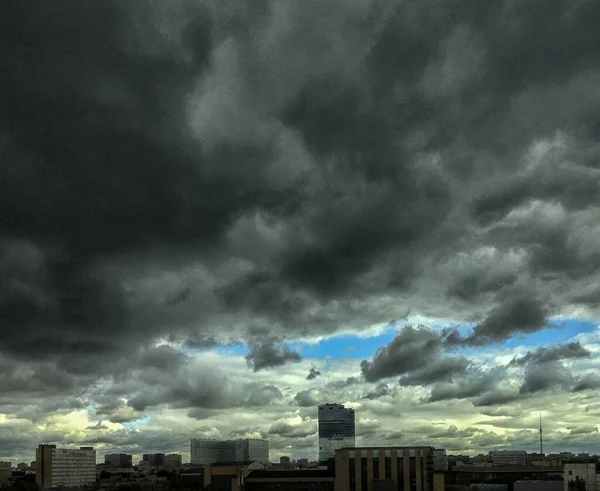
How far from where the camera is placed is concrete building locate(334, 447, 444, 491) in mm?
161000

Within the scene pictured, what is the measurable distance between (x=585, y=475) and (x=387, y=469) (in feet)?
148

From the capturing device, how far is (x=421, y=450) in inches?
6511

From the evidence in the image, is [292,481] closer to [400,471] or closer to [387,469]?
[387,469]

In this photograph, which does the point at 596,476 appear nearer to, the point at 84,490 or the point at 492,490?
the point at 492,490

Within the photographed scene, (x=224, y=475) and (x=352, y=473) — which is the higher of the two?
(x=352, y=473)

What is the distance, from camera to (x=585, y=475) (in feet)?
445

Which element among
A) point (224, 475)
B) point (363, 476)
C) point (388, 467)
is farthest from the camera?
point (224, 475)

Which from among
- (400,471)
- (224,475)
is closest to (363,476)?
(400,471)

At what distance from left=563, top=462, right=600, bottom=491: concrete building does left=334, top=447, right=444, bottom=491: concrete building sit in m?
29.5

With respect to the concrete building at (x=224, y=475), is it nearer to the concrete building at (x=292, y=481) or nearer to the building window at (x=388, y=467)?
the concrete building at (x=292, y=481)

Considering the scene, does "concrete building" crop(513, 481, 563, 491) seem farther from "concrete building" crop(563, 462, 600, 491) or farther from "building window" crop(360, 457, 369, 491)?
"building window" crop(360, 457, 369, 491)

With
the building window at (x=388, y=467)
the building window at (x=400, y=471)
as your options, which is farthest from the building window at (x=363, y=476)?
the building window at (x=400, y=471)

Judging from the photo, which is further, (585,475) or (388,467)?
(388,467)

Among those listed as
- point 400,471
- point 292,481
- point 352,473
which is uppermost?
point 400,471
